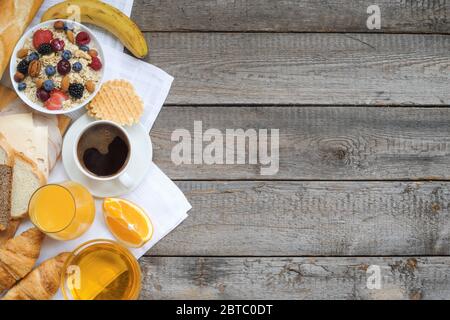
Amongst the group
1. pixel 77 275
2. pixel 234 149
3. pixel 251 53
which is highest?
pixel 251 53

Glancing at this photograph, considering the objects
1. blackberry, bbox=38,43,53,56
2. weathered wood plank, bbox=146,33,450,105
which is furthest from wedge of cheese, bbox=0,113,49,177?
weathered wood plank, bbox=146,33,450,105

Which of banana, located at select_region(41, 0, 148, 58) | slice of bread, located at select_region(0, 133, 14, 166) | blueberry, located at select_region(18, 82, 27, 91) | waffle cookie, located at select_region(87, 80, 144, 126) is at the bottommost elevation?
slice of bread, located at select_region(0, 133, 14, 166)

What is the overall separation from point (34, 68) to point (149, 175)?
27 centimetres

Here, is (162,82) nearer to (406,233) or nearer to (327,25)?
(327,25)

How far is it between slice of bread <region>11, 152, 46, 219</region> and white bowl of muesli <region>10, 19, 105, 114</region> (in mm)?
100

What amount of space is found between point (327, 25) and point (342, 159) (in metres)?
0.26

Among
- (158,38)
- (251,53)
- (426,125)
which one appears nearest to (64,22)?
(158,38)

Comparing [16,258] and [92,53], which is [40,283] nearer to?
[16,258]

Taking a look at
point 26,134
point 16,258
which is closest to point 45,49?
point 26,134

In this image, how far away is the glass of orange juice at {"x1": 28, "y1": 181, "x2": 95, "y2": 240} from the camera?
99 centimetres

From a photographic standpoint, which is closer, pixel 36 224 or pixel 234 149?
pixel 36 224

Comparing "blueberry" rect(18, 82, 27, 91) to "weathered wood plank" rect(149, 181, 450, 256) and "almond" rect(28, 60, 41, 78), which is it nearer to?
"almond" rect(28, 60, 41, 78)

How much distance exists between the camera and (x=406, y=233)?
111 centimetres

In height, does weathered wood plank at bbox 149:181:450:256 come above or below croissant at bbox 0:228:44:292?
above
